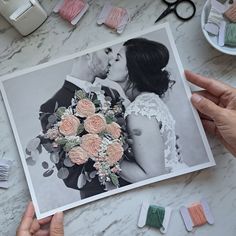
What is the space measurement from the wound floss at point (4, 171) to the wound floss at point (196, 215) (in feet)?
0.93

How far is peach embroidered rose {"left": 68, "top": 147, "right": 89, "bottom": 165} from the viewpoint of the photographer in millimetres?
772

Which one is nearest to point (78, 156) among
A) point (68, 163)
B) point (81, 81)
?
point (68, 163)

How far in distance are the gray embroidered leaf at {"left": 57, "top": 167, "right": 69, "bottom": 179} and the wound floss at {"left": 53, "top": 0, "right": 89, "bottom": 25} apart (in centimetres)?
24

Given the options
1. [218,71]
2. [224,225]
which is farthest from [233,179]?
[218,71]

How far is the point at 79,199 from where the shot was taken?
30.5 inches

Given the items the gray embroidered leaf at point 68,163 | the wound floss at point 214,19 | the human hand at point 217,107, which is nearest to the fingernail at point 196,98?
the human hand at point 217,107

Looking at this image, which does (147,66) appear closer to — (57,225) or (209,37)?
(209,37)

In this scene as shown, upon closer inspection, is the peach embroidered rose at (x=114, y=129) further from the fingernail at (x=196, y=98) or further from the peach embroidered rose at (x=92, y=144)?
the fingernail at (x=196, y=98)

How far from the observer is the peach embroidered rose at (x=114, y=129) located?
2.55 feet

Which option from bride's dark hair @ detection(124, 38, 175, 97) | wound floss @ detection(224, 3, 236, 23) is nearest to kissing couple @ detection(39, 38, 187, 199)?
bride's dark hair @ detection(124, 38, 175, 97)

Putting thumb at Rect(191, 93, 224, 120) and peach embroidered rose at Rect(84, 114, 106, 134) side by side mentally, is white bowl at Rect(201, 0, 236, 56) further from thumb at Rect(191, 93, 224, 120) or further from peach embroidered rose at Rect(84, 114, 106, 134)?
peach embroidered rose at Rect(84, 114, 106, 134)

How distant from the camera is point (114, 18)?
791mm

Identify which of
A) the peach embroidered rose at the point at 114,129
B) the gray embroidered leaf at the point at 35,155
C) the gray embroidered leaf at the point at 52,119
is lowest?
the peach embroidered rose at the point at 114,129

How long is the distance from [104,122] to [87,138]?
4cm
